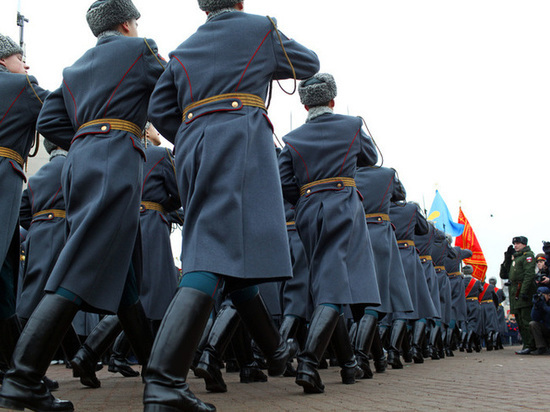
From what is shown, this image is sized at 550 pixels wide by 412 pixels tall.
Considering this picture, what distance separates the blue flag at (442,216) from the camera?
21.0 metres

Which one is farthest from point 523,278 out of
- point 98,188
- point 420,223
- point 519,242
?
point 98,188

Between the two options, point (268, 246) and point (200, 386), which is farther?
point (200, 386)

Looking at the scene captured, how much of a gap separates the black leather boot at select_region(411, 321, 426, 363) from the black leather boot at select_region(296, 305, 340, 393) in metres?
4.10

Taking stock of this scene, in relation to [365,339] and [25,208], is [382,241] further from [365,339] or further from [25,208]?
[25,208]

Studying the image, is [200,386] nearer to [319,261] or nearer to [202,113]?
[319,261]

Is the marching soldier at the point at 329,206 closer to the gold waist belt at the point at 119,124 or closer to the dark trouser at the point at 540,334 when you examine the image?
the gold waist belt at the point at 119,124

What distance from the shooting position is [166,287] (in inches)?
196

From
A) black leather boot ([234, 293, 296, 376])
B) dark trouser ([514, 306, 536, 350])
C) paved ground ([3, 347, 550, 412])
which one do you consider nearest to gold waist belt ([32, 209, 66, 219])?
paved ground ([3, 347, 550, 412])

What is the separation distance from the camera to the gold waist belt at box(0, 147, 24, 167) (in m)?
3.77

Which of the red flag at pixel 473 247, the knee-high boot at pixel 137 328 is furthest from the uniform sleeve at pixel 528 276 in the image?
the knee-high boot at pixel 137 328

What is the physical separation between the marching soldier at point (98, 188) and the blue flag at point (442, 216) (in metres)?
18.6

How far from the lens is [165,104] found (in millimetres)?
3229

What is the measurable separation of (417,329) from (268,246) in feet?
18.7

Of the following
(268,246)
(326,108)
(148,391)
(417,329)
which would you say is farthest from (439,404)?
(417,329)
